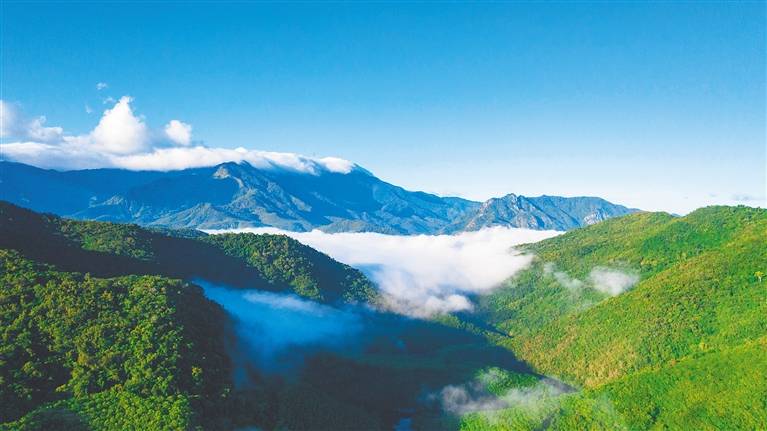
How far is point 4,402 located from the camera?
74500 millimetres

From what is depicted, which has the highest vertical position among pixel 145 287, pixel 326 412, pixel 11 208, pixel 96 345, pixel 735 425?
pixel 11 208

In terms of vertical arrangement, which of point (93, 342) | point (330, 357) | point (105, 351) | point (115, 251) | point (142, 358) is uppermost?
point (115, 251)

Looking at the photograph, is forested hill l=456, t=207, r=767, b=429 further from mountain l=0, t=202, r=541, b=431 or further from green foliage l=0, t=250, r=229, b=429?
green foliage l=0, t=250, r=229, b=429

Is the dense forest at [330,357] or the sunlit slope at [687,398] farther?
the sunlit slope at [687,398]

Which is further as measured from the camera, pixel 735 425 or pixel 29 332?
pixel 735 425

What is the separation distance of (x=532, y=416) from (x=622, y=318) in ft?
208

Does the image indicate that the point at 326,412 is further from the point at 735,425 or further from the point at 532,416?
the point at 735,425

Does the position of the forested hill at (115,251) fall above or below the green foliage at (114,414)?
above

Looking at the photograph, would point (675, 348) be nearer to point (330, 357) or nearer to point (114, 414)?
point (330, 357)

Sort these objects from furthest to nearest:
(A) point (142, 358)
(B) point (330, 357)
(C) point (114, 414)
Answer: (B) point (330, 357), (A) point (142, 358), (C) point (114, 414)

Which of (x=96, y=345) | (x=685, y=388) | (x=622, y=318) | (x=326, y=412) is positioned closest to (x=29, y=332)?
(x=96, y=345)

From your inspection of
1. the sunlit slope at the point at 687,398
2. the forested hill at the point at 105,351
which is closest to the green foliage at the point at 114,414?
the forested hill at the point at 105,351

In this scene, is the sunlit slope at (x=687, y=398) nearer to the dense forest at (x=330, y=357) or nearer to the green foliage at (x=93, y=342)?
the dense forest at (x=330, y=357)

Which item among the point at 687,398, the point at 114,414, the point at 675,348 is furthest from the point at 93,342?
the point at 675,348
